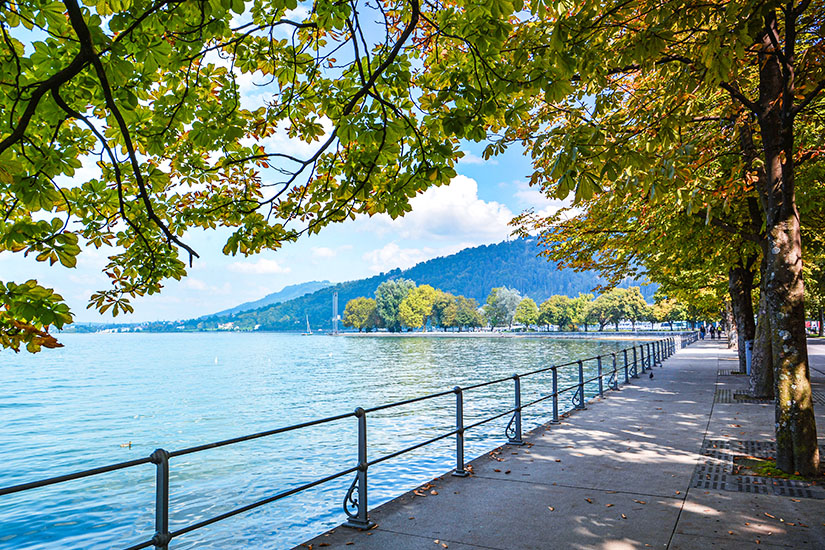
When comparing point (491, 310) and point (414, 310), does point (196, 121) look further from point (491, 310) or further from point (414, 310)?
point (491, 310)

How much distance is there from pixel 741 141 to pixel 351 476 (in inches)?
441

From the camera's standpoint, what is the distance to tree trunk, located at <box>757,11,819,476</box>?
7.28m

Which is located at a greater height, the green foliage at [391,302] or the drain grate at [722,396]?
the green foliage at [391,302]

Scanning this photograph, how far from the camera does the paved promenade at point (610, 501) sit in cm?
533

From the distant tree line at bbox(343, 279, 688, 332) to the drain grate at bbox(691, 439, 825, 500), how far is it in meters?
137

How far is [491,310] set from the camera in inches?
7328

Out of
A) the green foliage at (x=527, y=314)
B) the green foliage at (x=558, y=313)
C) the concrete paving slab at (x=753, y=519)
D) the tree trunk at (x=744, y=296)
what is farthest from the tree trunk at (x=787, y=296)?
the green foliage at (x=527, y=314)

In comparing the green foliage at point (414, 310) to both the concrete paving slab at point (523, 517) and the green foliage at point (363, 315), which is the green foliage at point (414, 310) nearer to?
the green foliage at point (363, 315)

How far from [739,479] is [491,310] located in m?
180

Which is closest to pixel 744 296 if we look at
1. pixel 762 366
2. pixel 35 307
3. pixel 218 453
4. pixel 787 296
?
pixel 762 366

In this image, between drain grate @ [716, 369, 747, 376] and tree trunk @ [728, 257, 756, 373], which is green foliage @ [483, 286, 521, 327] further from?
tree trunk @ [728, 257, 756, 373]

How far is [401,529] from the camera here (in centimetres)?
568

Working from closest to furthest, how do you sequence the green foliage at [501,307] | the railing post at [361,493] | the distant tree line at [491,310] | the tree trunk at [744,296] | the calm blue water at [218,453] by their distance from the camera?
the railing post at [361,493] → the calm blue water at [218,453] → the tree trunk at [744,296] → the distant tree line at [491,310] → the green foliage at [501,307]

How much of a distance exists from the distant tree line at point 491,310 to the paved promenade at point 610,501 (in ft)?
451
